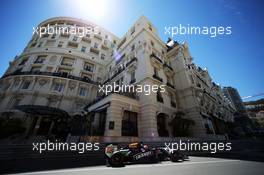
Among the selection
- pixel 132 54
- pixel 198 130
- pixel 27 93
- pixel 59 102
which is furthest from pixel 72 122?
pixel 198 130

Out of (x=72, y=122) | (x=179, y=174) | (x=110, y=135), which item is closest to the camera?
(x=179, y=174)

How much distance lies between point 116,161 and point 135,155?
1.19 m

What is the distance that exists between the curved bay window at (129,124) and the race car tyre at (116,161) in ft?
26.2

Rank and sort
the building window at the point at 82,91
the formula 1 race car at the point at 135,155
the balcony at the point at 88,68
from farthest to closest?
the balcony at the point at 88,68 → the building window at the point at 82,91 → the formula 1 race car at the point at 135,155

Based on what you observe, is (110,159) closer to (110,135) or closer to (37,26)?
(110,135)

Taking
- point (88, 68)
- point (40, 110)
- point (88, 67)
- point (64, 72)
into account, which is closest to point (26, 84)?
point (64, 72)

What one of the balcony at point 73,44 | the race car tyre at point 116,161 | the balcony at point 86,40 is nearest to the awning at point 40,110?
the race car tyre at point 116,161

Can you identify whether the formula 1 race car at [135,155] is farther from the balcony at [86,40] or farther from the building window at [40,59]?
the balcony at [86,40]

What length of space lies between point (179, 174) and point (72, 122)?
1974 cm

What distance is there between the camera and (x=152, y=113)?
1499 cm

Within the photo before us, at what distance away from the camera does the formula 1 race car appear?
20.8 ft

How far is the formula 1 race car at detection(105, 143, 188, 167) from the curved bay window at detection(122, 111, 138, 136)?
274 inches

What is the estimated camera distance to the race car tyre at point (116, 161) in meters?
6.20

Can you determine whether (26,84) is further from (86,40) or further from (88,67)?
(86,40)
